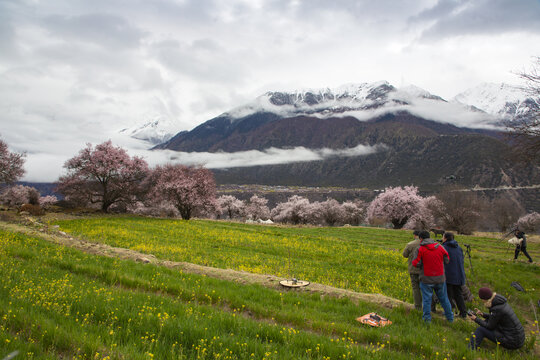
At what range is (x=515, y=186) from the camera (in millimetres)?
164750

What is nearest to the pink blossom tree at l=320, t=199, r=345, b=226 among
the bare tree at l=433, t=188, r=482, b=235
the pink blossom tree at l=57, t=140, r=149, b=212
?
the bare tree at l=433, t=188, r=482, b=235

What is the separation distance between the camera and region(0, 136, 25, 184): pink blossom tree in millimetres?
32125

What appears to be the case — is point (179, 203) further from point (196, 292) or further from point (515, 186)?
point (515, 186)

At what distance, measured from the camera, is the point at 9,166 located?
32.7 meters

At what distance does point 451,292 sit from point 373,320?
13.5 ft

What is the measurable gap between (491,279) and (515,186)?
194 m

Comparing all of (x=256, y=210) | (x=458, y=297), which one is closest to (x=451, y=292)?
(x=458, y=297)

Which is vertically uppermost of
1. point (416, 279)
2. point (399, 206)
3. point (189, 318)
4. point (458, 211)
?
point (189, 318)

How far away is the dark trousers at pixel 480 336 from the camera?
7348 mm

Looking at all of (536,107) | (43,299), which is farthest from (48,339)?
(536,107)

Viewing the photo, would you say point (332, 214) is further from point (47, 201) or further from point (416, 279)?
point (416, 279)

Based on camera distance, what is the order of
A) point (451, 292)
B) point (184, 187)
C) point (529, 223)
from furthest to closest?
point (529, 223)
point (184, 187)
point (451, 292)

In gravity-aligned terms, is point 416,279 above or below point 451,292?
above

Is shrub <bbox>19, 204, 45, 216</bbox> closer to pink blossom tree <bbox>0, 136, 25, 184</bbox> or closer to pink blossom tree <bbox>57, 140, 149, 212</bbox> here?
pink blossom tree <bbox>0, 136, 25, 184</bbox>
